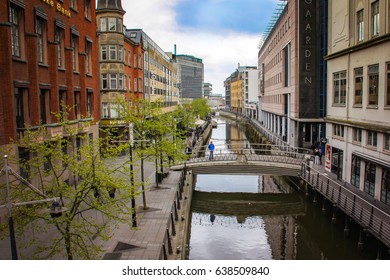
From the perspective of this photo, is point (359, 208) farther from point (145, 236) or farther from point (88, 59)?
point (88, 59)

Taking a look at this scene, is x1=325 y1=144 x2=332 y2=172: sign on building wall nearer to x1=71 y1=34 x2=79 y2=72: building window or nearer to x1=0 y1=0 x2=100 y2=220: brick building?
x1=0 y1=0 x2=100 y2=220: brick building

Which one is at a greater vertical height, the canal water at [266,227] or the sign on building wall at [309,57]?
the sign on building wall at [309,57]

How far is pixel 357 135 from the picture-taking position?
23203 millimetres

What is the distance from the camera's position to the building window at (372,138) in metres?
20.8

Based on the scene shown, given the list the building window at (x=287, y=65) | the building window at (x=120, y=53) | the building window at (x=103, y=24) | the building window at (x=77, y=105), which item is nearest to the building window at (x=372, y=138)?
the building window at (x=77, y=105)

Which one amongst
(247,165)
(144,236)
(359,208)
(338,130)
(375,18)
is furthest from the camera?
(247,165)

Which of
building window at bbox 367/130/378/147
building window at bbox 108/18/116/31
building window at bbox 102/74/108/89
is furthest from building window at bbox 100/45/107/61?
building window at bbox 367/130/378/147

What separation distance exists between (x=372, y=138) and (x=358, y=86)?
329 centimetres

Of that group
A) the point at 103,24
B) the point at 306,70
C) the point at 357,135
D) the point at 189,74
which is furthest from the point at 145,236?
the point at 189,74

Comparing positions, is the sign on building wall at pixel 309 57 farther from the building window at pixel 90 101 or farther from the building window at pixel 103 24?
the building window at pixel 90 101

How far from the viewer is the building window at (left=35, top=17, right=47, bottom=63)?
19453mm

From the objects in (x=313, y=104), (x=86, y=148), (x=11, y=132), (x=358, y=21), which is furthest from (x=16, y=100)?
(x=313, y=104)

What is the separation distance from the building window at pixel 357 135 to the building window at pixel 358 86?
1.54 metres

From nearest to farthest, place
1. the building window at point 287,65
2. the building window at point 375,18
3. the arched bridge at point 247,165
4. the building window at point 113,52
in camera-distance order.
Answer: the building window at point 375,18 → the arched bridge at point 247,165 → the building window at point 113,52 → the building window at point 287,65
